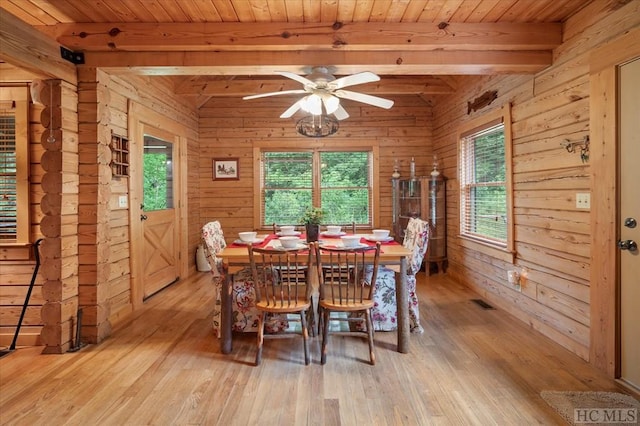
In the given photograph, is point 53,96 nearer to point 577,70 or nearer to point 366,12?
point 366,12

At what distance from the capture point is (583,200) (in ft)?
8.89

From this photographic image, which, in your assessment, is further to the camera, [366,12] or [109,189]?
[109,189]

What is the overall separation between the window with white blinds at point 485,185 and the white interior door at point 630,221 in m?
1.40

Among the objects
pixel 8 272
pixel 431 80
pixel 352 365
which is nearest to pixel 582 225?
pixel 352 365

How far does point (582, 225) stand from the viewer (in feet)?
8.97

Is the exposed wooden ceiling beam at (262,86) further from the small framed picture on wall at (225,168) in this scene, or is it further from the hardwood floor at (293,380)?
the hardwood floor at (293,380)

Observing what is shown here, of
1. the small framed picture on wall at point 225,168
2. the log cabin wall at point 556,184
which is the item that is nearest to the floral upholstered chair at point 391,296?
the log cabin wall at point 556,184

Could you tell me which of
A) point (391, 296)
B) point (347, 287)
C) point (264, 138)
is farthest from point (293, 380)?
point (264, 138)

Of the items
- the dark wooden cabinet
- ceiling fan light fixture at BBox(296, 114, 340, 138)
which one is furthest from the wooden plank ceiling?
the dark wooden cabinet

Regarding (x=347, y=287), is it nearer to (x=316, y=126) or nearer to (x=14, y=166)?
(x=316, y=126)

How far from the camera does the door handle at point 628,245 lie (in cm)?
228

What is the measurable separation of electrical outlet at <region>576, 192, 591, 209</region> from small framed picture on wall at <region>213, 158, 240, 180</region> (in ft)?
15.7

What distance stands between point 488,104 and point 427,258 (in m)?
2.35

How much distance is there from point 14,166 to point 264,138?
3592 millimetres
